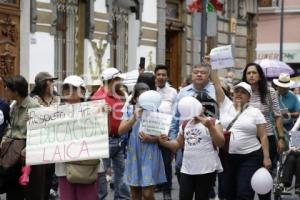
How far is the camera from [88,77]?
1848 cm

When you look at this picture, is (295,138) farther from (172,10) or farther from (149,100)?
(172,10)

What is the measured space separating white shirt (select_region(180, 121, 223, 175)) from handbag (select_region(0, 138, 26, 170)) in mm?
1733

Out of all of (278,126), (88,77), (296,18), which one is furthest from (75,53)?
(296,18)

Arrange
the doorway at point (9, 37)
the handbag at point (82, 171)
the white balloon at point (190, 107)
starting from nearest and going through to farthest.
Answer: the handbag at point (82, 171), the white balloon at point (190, 107), the doorway at point (9, 37)

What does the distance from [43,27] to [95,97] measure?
23.6 feet

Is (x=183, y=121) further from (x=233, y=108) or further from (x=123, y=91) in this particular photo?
(x=123, y=91)

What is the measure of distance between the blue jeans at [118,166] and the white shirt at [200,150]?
6.47 feet

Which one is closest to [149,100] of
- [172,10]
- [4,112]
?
[4,112]

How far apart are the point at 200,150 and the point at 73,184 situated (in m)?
1.32

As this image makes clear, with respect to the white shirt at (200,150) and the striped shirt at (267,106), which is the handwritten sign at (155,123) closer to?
the white shirt at (200,150)

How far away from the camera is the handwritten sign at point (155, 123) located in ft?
27.5

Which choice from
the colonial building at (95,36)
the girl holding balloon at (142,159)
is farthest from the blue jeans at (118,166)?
the colonial building at (95,36)

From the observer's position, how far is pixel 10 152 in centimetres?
844

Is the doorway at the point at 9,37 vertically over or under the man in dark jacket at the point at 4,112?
over
